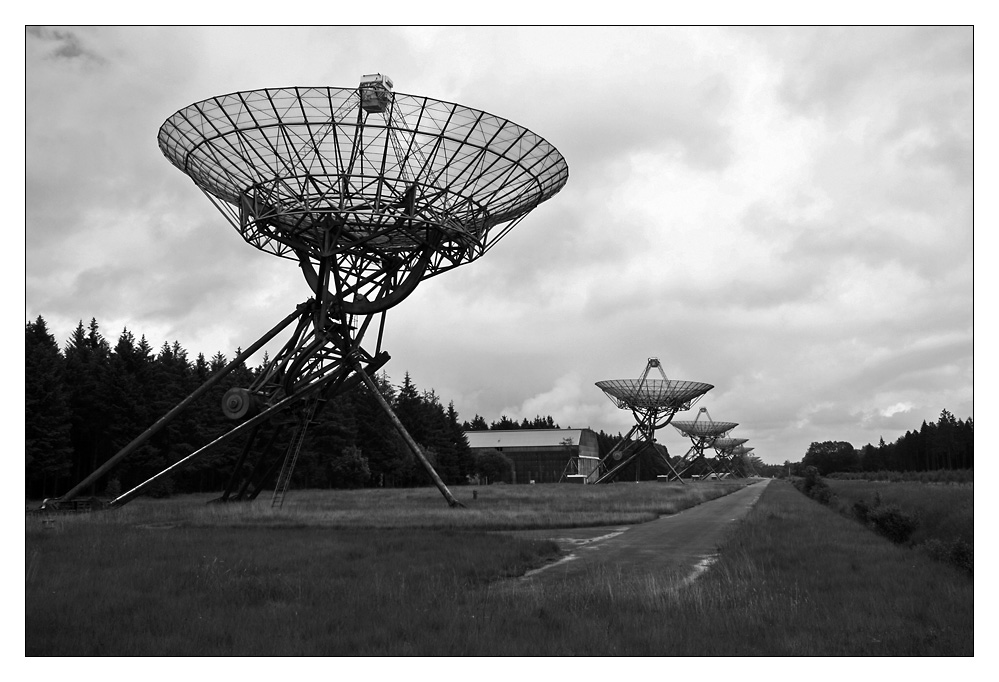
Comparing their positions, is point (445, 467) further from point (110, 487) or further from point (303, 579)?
point (303, 579)

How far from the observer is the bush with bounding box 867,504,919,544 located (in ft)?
89.0

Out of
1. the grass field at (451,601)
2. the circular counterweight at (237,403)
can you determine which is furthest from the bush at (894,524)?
the circular counterweight at (237,403)

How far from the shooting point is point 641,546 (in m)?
21.5

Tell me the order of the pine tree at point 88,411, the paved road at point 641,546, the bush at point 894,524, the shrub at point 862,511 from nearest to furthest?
1. the paved road at point 641,546
2. the bush at point 894,524
3. the shrub at point 862,511
4. the pine tree at point 88,411

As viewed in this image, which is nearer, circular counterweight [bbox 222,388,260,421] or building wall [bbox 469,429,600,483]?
circular counterweight [bbox 222,388,260,421]

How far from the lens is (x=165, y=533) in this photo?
22531 millimetres

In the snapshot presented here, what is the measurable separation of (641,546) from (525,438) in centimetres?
12179

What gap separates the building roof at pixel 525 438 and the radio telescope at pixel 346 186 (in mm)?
107408

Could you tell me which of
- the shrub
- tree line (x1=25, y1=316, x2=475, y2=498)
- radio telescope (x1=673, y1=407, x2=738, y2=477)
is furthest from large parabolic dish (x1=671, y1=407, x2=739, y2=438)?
the shrub

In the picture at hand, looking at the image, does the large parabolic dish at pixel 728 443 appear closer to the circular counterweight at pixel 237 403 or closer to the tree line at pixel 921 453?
the tree line at pixel 921 453

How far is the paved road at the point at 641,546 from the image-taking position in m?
16.9

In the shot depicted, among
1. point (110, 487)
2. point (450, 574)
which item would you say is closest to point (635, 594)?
point (450, 574)

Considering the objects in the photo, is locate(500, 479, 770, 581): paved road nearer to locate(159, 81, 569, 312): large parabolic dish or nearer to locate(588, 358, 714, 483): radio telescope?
locate(159, 81, 569, 312): large parabolic dish

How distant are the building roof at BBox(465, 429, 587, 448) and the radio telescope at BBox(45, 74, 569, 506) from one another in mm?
107408
